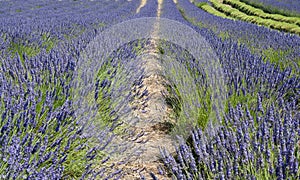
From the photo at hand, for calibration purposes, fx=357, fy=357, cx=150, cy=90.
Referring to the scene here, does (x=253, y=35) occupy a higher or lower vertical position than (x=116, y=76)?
higher

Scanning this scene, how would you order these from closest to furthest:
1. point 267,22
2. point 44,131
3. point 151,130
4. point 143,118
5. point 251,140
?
point 251,140 < point 44,131 < point 151,130 < point 143,118 < point 267,22

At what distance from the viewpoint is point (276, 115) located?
2131 millimetres

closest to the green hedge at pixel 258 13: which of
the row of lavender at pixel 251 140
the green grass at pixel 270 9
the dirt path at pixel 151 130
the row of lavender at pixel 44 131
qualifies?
the green grass at pixel 270 9

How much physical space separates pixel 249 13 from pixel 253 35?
8426 mm

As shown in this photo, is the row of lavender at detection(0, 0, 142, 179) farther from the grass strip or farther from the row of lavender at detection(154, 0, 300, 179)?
the grass strip

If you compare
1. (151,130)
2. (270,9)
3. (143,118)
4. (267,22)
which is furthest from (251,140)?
(270,9)

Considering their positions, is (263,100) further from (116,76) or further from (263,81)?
(116,76)

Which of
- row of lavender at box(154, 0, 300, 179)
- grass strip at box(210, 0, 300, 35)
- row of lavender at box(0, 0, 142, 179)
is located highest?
grass strip at box(210, 0, 300, 35)

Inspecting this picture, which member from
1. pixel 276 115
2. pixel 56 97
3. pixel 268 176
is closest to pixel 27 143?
pixel 56 97

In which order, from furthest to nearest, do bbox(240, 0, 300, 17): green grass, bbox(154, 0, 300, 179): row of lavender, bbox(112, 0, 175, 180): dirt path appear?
bbox(240, 0, 300, 17): green grass → bbox(112, 0, 175, 180): dirt path → bbox(154, 0, 300, 179): row of lavender

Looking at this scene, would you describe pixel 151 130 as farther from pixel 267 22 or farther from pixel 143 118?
pixel 267 22

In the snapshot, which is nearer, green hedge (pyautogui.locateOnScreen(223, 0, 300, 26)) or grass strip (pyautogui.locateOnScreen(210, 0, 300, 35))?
grass strip (pyautogui.locateOnScreen(210, 0, 300, 35))

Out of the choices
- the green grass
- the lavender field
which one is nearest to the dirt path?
the lavender field

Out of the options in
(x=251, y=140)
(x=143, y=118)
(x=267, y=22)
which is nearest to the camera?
(x=251, y=140)
